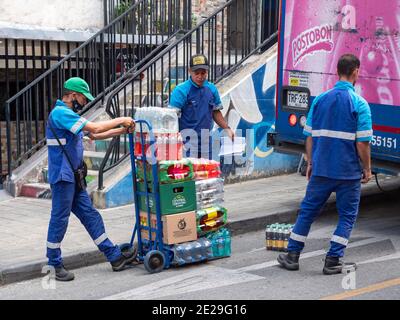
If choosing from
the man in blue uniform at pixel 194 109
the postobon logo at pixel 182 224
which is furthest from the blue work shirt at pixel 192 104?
the postobon logo at pixel 182 224

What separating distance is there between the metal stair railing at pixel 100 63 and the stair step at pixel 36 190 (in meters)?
0.41

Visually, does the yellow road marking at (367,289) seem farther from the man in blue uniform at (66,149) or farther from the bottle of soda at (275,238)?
the man in blue uniform at (66,149)

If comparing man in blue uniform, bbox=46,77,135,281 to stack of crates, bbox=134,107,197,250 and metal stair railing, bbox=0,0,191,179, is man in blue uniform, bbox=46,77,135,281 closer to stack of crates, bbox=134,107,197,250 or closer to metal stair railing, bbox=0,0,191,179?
stack of crates, bbox=134,107,197,250

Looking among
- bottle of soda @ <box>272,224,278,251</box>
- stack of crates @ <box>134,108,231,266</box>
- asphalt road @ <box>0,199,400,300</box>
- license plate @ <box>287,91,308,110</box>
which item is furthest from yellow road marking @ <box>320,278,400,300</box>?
license plate @ <box>287,91,308,110</box>

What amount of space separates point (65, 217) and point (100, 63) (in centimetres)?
546

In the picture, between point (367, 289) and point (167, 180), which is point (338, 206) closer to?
point (367, 289)

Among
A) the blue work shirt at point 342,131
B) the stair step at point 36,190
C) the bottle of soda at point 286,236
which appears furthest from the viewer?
the stair step at point 36,190

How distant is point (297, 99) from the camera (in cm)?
911

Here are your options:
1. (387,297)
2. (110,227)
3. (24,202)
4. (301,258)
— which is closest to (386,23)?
(301,258)

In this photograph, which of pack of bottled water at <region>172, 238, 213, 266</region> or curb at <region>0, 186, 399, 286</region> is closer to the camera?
curb at <region>0, 186, 399, 286</region>

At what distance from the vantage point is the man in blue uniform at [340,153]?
22.0 feet

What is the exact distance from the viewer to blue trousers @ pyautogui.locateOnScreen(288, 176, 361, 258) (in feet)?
22.2

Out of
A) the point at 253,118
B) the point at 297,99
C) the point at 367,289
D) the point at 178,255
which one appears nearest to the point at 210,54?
the point at 253,118

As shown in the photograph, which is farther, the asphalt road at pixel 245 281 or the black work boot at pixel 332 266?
the black work boot at pixel 332 266
